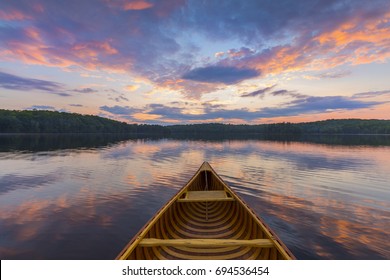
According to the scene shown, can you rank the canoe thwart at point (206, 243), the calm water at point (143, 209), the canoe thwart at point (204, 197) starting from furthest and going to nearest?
the canoe thwart at point (204, 197)
the calm water at point (143, 209)
the canoe thwart at point (206, 243)

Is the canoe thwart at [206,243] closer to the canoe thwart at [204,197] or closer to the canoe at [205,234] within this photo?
the canoe at [205,234]

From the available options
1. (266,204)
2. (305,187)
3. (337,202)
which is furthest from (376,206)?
(266,204)

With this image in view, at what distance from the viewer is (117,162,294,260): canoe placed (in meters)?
5.84

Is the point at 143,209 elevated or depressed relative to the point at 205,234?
depressed

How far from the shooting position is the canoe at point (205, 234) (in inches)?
230

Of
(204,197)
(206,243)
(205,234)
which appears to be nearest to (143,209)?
(204,197)

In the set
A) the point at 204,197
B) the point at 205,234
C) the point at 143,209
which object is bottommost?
the point at 143,209

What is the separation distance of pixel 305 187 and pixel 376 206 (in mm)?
5145

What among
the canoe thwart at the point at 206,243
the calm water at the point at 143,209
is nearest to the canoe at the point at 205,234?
the canoe thwart at the point at 206,243

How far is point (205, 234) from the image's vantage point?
8578mm

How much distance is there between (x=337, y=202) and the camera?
48.0 ft

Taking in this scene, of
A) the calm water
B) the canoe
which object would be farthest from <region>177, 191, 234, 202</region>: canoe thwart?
the calm water

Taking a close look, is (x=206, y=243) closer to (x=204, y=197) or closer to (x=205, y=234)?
(x=205, y=234)

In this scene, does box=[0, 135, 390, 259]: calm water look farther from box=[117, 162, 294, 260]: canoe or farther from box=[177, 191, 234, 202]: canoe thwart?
box=[177, 191, 234, 202]: canoe thwart
